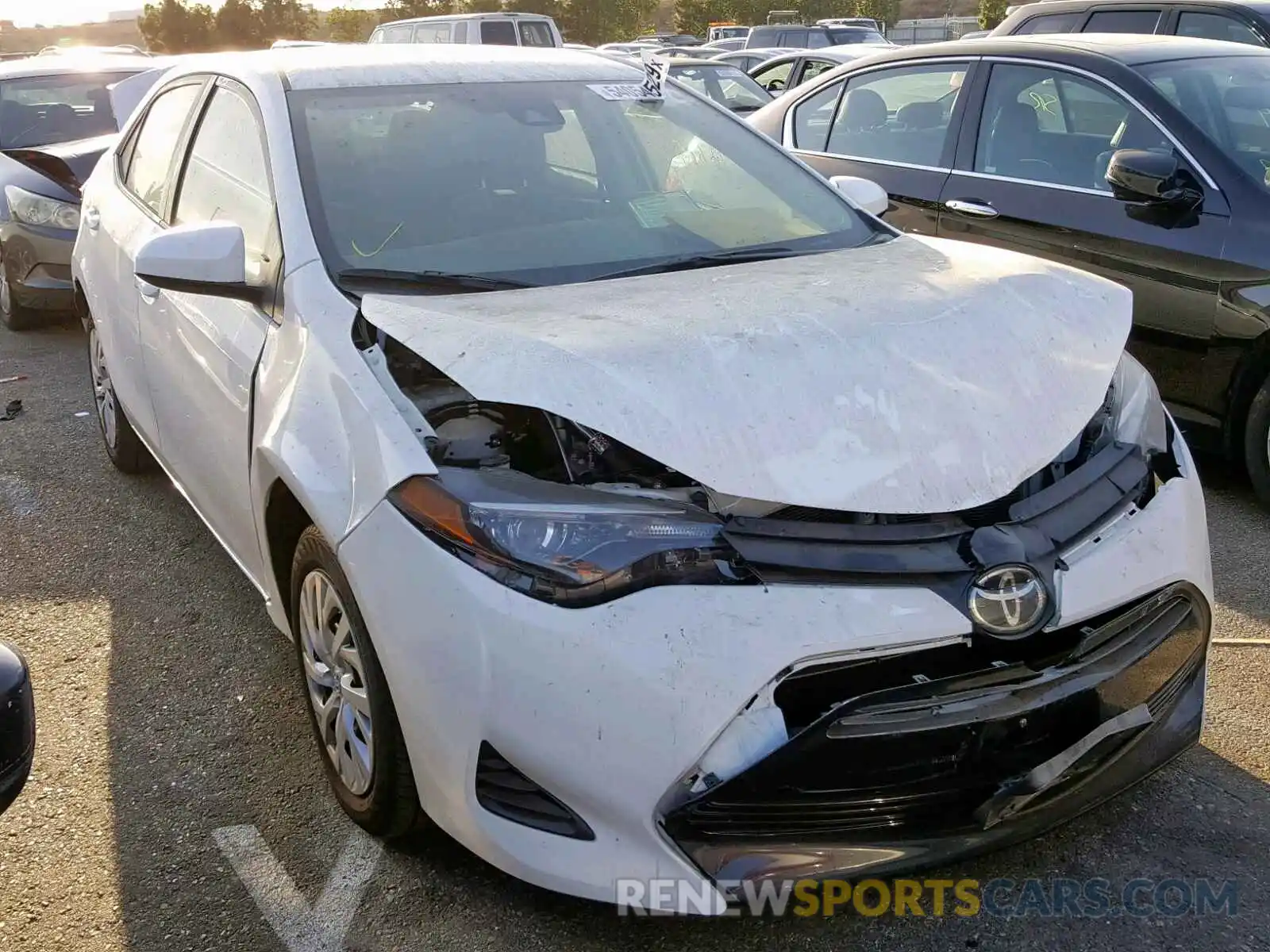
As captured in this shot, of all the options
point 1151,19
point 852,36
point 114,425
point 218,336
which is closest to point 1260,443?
point 218,336

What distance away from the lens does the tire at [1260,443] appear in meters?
4.23

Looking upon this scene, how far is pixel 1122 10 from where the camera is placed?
780cm

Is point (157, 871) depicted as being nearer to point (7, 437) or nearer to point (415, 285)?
point (415, 285)

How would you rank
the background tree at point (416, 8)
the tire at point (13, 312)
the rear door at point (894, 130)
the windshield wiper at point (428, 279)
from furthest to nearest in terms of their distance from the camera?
the background tree at point (416, 8) → the tire at point (13, 312) → the rear door at point (894, 130) → the windshield wiper at point (428, 279)

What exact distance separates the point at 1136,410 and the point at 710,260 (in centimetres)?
112

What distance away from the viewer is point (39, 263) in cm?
736

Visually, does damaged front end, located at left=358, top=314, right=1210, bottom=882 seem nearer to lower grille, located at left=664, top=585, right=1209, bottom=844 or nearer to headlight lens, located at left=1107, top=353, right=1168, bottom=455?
lower grille, located at left=664, top=585, right=1209, bottom=844

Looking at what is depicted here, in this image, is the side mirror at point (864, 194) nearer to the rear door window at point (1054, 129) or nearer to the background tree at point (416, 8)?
the rear door window at point (1054, 129)

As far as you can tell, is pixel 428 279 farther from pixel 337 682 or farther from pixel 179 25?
pixel 179 25

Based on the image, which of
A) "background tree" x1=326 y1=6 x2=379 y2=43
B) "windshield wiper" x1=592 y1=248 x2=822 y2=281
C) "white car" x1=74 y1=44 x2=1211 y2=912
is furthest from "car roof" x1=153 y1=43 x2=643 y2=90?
"background tree" x1=326 y1=6 x2=379 y2=43

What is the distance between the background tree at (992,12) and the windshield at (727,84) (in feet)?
108

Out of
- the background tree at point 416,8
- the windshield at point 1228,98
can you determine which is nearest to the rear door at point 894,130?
the windshield at point 1228,98

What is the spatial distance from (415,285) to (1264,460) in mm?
3080

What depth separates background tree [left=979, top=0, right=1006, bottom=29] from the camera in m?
42.8
